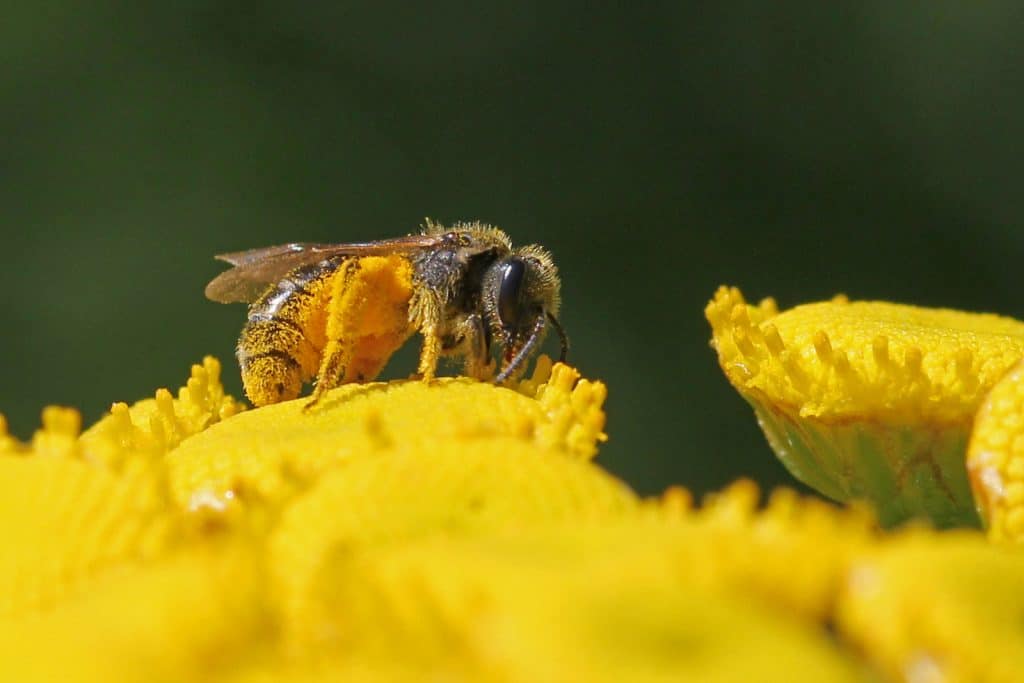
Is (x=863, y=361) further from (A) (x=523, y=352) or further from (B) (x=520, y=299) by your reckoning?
(B) (x=520, y=299)

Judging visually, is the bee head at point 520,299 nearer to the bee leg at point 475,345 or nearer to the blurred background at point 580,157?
the bee leg at point 475,345

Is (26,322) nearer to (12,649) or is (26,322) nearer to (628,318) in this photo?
(628,318)

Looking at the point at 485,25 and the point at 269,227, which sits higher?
the point at 485,25

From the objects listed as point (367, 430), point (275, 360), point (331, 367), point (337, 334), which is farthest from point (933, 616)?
point (275, 360)

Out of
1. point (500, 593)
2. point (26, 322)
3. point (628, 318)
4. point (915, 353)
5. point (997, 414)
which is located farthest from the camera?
point (628, 318)

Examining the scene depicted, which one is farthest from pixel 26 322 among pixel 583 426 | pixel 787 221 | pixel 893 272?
pixel 583 426
